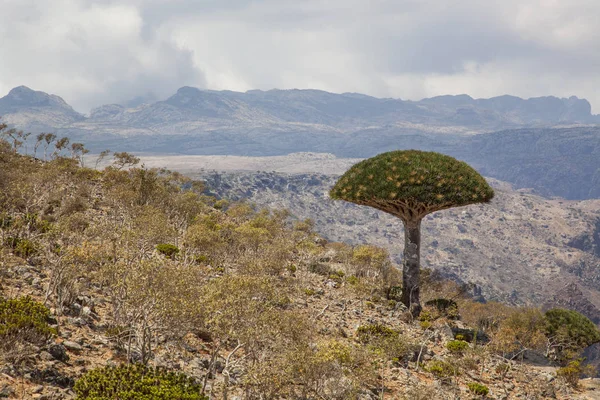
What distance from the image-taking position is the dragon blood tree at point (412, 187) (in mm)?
30698

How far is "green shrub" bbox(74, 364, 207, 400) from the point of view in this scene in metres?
11.5

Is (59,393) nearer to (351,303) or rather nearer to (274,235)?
(351,303)

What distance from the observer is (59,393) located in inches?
492

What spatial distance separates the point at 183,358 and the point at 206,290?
3709 mm

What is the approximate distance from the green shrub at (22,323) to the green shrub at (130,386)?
2440 mm

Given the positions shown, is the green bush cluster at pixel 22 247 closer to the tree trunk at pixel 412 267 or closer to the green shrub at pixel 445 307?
the tree trunk at pixel 412 267

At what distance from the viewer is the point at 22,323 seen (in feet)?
42.1

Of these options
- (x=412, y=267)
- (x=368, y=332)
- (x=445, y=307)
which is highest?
(x=412, y=267)

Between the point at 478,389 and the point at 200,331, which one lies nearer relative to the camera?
the point at 200,331

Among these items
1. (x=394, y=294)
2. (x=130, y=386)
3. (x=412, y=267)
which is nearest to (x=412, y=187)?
(x=412, y=267)

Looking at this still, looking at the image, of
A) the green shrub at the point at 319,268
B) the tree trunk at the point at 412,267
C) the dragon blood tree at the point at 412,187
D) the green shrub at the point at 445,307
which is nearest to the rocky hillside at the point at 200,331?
the green shrub at the point at 445,307

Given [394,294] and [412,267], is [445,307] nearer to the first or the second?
[394,294]

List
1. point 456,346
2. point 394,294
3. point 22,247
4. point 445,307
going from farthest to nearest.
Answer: point 394,294, point 445,307, point 456,346, point 22,247

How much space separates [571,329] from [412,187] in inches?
1099
